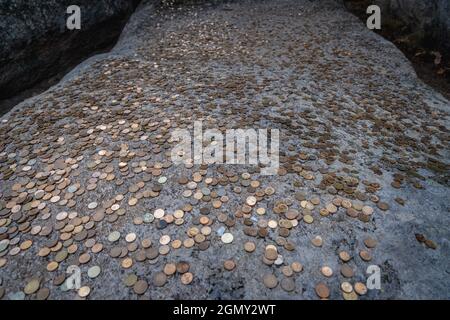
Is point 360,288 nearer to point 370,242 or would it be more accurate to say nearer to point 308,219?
point 370,242

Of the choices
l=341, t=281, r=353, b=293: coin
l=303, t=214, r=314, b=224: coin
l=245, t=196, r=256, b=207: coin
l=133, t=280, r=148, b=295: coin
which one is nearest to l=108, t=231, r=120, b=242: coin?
l=133, t=280, r=148, b=295: coin

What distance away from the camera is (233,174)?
3.76 meters

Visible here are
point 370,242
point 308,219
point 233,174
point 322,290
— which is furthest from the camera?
point 233,174

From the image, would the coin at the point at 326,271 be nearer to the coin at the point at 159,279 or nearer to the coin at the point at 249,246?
the coin at the point at 249,246

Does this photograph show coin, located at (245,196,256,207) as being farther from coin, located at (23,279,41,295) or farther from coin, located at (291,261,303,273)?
coin, located at (23,279,41,295)

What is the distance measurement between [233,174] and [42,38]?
18.7 feet

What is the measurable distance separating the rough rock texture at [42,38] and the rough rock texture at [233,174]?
3.09 ft

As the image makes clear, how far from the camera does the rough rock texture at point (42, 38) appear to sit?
20.3 ft

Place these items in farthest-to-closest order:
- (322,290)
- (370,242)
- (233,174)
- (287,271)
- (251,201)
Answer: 1. (233,174)
2. (251,201)
3. (370,242)
4. (287,271)
5. (322,290)

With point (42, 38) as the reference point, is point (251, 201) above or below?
below

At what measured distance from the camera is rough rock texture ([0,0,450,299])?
9.23 feet

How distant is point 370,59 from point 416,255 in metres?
5.50

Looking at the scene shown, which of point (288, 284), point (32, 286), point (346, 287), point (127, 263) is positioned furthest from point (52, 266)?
point (346, 287)

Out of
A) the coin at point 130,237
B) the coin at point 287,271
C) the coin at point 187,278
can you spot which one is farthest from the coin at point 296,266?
the coin at point 130,237
